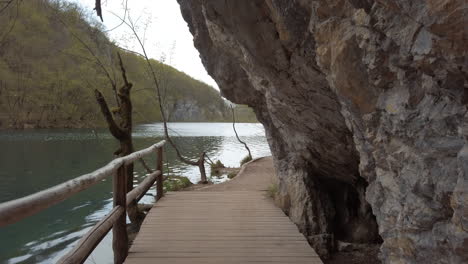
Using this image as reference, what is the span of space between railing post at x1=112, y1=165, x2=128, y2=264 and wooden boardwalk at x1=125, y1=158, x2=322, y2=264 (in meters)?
0.11

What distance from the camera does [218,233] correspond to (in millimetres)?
4145

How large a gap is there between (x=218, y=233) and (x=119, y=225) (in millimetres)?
1268

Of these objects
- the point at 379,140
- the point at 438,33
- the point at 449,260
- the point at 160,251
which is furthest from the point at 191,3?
the point at 449,260

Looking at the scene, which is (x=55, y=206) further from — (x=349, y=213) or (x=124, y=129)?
(x=349, y=213)

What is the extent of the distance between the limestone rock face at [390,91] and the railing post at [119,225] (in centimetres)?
210

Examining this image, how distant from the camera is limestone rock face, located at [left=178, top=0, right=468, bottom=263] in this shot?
1.36m

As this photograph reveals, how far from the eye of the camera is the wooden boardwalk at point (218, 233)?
11.3 feet

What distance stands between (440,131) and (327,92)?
1.87 m

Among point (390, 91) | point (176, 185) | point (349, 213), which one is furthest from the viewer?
point (176, 185)

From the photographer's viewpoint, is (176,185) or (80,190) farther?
(176,185)

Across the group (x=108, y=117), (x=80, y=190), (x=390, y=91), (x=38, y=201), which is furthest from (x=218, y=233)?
(x=108, y=117)

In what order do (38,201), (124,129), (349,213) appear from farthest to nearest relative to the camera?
(124,129)
(349,213)
(38,201)

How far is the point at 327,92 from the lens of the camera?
3281mm

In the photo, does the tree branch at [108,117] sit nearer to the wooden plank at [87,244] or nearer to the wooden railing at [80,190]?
the wooden railing at [80,190]
